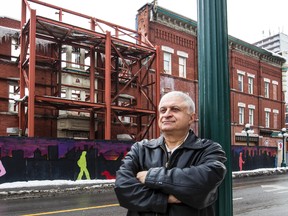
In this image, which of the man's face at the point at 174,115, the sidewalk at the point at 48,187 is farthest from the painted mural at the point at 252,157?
the man's face at the point at 174,115

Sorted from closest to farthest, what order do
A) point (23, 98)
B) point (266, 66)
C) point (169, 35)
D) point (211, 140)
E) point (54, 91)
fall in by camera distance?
point (211, 140) → point (23, 98) → point (54, 91) → point (169, 35) → point (266, 66)

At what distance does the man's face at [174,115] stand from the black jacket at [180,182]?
0.37 ft

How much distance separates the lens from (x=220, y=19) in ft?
7.17

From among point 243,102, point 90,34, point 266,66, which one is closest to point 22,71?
point 90,34

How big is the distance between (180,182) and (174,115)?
1.59 feet

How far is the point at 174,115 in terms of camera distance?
226cm

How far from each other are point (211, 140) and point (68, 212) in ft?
23.8

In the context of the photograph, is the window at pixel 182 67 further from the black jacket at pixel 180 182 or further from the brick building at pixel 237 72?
the black jacket at pixel 180 182


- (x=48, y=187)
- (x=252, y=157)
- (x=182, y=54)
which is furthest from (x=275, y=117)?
(x=48, y=187)

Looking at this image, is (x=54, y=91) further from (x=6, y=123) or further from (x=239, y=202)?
(x=239, y=202)

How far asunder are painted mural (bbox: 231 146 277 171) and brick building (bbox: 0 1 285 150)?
3.75m

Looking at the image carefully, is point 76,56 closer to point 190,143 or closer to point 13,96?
point 13,96

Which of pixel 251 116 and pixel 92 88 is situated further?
pixel 251 116

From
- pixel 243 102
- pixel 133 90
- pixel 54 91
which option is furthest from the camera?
pixel 243 102
